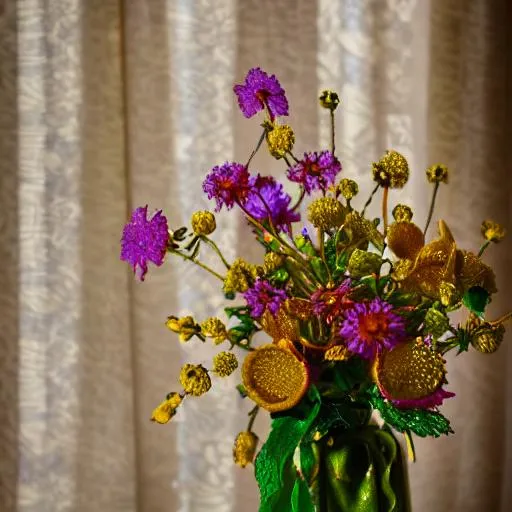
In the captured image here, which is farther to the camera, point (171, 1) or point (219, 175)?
point (171, 1)

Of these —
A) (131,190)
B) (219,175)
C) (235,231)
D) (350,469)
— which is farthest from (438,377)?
(131,190)

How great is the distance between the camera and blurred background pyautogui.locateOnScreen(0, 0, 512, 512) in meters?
1.31

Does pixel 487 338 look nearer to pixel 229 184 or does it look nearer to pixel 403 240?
pixel 403 240

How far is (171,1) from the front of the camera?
1.34 m

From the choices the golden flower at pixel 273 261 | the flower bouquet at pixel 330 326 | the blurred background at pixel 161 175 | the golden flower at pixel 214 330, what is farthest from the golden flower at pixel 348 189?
the blurred background at pixel 161 175

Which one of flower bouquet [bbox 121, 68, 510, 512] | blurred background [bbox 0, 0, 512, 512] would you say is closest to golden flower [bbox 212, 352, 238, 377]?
flower bouquet [bbox 121, 68, 510, 512]

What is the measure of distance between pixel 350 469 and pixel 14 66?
899 millimetres

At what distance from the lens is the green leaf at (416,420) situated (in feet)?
2.63

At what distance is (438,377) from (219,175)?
321mm

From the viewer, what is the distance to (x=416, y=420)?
81 centimetres

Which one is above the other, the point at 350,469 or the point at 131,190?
the point at 131,190

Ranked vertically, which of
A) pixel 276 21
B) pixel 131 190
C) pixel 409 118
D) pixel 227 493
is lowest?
pixel 227 493

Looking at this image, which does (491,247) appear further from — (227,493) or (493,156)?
(227,493)

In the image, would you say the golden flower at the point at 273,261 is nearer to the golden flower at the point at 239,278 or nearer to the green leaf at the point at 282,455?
the golden flower at the point at 239,278
